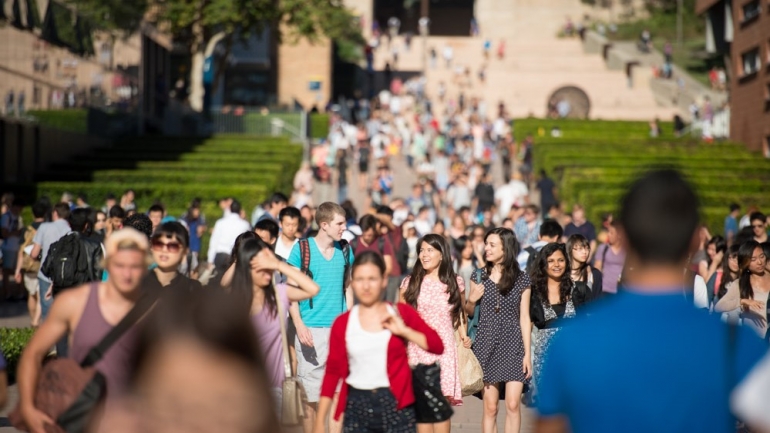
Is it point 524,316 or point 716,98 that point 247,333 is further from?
point 716,98

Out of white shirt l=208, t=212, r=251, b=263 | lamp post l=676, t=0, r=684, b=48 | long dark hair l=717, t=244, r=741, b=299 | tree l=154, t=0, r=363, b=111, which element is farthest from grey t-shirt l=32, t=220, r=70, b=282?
lamp post l=676, t=0, r=684, b=48

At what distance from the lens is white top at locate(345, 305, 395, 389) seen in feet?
22.0

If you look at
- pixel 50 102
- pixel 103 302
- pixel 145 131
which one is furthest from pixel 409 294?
pixel 145 131

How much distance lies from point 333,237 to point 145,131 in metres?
33.7

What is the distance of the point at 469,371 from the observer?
9133 mm

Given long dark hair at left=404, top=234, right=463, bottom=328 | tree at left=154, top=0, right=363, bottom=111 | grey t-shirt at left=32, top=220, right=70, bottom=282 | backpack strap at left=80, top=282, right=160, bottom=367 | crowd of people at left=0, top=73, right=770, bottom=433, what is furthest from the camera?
tree at left=154, top=0, right=363, bottom=111

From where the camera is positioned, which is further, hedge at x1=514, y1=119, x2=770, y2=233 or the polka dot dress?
hedge at x1=514, y1=119, x2=770, y2=233

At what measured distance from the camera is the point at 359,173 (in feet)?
112

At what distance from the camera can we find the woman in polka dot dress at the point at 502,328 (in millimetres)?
9164

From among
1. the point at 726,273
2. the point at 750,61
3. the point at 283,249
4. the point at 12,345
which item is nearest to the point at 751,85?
the point at 750,61

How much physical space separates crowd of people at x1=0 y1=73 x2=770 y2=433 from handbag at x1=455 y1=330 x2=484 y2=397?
0.02 m

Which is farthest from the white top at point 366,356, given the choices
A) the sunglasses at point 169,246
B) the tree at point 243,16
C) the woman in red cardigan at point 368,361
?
the tree at point 243,16

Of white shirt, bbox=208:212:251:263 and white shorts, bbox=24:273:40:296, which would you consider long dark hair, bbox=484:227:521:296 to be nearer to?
white shirt, bbox=208:212:251:263

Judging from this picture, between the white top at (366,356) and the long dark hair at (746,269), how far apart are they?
4133 mm
